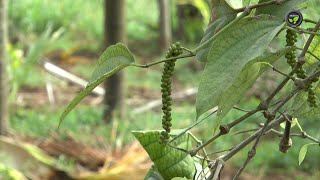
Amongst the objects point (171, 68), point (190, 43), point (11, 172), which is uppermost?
point (171, 68)

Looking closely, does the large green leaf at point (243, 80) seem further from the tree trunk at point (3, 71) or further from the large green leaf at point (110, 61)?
the tree trunk at point (3, 71)

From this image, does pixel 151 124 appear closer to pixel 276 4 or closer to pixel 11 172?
pixel 11 172

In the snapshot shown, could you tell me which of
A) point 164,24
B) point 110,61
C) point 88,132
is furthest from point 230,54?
point 164,24

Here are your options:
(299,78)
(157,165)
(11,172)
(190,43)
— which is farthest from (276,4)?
(190,43)

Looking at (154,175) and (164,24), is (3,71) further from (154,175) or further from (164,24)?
(164,24)

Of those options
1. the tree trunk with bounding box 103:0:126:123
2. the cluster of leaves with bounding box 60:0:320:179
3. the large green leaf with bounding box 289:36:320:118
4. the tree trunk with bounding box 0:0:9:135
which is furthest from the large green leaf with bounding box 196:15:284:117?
the tree trunk with bounding box 103:0:126:123

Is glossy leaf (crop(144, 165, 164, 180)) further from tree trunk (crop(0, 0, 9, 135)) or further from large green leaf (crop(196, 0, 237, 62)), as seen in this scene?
tree trunk (crop(0, 0, 9, 135))
